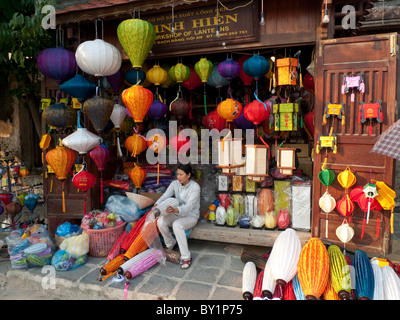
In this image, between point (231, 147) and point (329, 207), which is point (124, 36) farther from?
point (329, 207)

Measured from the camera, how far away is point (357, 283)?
9.69 feet

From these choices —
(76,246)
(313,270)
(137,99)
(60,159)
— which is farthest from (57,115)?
(313,270)

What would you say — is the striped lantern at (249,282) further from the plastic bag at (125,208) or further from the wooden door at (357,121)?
the plastic bag at (125,208)

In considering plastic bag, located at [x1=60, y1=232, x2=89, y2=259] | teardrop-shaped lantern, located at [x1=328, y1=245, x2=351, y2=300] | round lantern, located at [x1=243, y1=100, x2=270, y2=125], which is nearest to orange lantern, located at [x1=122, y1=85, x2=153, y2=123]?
round lantern, located at [x1=243, y1=100, x2=270, y2=125]

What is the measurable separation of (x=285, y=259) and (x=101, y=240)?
273 centimetres

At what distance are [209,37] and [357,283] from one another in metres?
3.76

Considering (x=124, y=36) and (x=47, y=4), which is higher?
(x=47, y=4)

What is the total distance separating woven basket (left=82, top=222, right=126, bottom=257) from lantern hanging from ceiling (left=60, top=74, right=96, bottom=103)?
205 centimetres

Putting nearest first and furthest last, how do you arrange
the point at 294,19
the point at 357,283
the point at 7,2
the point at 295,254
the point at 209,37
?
the point at 357,283 < the point at 295,254 < the point at 294,19 < the point at 209,37 < the point at 7,2

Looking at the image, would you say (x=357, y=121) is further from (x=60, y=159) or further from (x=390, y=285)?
(x=60, y=159)

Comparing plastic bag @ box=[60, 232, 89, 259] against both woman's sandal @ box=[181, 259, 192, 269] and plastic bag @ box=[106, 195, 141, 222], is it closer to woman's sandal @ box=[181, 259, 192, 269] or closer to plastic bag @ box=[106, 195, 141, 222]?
plastic bag @ box=[106, 195, 141, 222]

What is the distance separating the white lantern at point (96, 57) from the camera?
3.93 metres

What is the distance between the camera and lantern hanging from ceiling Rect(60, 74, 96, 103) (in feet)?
13.7

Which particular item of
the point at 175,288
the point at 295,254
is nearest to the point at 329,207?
the point at 295,254
